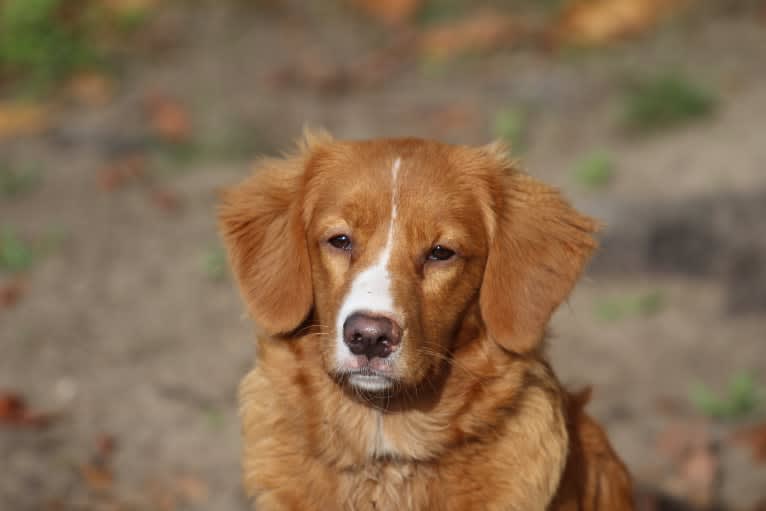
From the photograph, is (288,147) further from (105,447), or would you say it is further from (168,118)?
(105,447)

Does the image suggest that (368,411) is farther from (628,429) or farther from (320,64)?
(320,64)

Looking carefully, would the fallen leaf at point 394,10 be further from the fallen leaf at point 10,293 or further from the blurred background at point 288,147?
the fallen leaf at point 10,293

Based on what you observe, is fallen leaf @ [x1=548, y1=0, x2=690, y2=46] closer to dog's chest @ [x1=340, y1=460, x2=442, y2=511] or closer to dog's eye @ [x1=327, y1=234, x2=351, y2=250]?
dog's eye @ [x1=327, y1=234, x2=351, y2=250]

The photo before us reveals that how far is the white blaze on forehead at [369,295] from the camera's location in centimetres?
371

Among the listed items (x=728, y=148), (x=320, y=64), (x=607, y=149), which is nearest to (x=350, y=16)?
(x=320, y=64)

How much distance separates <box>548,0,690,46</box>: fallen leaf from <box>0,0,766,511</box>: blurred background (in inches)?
1.1

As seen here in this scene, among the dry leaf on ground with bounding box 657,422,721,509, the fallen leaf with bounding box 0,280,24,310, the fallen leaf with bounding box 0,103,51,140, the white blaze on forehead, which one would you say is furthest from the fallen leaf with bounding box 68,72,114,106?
the white blaze on forehead

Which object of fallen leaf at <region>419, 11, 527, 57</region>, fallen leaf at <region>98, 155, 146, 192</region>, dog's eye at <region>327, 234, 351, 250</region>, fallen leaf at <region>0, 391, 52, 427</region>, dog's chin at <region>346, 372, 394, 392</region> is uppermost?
fallen leaf at <region>419, 11, 527, 57</region>

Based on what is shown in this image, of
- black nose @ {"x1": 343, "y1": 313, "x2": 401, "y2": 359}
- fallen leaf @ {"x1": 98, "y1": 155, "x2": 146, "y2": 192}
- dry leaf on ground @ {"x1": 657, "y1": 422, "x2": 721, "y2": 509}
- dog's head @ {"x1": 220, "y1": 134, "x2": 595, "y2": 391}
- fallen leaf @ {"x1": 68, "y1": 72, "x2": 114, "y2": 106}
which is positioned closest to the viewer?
black nose @ {"x1": 343, "y1": 313, "x2": 401, "y2": 359}

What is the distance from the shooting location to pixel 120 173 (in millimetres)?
9328

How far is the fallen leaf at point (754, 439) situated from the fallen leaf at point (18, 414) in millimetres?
3915

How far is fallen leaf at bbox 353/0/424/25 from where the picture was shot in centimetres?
1284

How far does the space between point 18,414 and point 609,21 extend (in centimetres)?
777

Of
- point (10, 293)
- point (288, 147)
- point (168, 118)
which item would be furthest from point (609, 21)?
point (10, 293)
